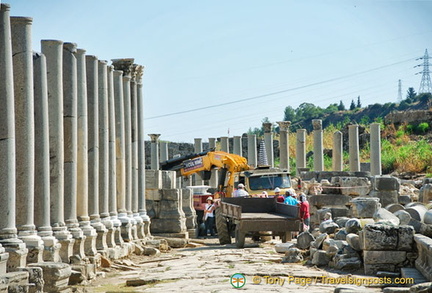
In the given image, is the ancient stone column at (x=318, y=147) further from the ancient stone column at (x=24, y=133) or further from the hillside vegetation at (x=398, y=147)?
the ancient stone column at (x=24, y=133)

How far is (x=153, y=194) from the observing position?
2623cm

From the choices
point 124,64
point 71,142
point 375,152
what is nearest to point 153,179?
point 124,64

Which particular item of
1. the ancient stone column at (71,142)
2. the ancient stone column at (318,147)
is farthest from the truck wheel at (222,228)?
the ancient stone column at (318,147)

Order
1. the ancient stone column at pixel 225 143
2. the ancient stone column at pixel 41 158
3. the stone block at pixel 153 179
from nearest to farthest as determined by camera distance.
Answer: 1. the ancient stone column at pixel 41 158
2. the stone block at pixel 153 179
3. the ancient stone column at pixel 225 143

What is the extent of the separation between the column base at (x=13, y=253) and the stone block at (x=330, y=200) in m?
13.9

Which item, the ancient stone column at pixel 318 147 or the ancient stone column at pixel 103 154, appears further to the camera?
the ancient stone column at pixel 318 147

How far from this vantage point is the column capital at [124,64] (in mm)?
24062

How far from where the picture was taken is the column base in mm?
12695

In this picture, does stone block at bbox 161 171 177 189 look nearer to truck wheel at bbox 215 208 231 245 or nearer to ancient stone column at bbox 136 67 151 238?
ancient stone column at bbox 136 67 151 238

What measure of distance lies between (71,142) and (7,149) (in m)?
3.91

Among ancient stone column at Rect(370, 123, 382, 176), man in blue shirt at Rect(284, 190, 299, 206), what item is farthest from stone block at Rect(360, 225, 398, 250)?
ancient stone column at Rect(370, 123, 382, 176)

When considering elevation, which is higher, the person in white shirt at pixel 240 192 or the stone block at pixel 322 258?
the person in white shirt at pixel 240 192

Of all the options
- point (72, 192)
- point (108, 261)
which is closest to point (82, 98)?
point (72, 192)

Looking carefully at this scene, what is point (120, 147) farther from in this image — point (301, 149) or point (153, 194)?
point (301, 149)
